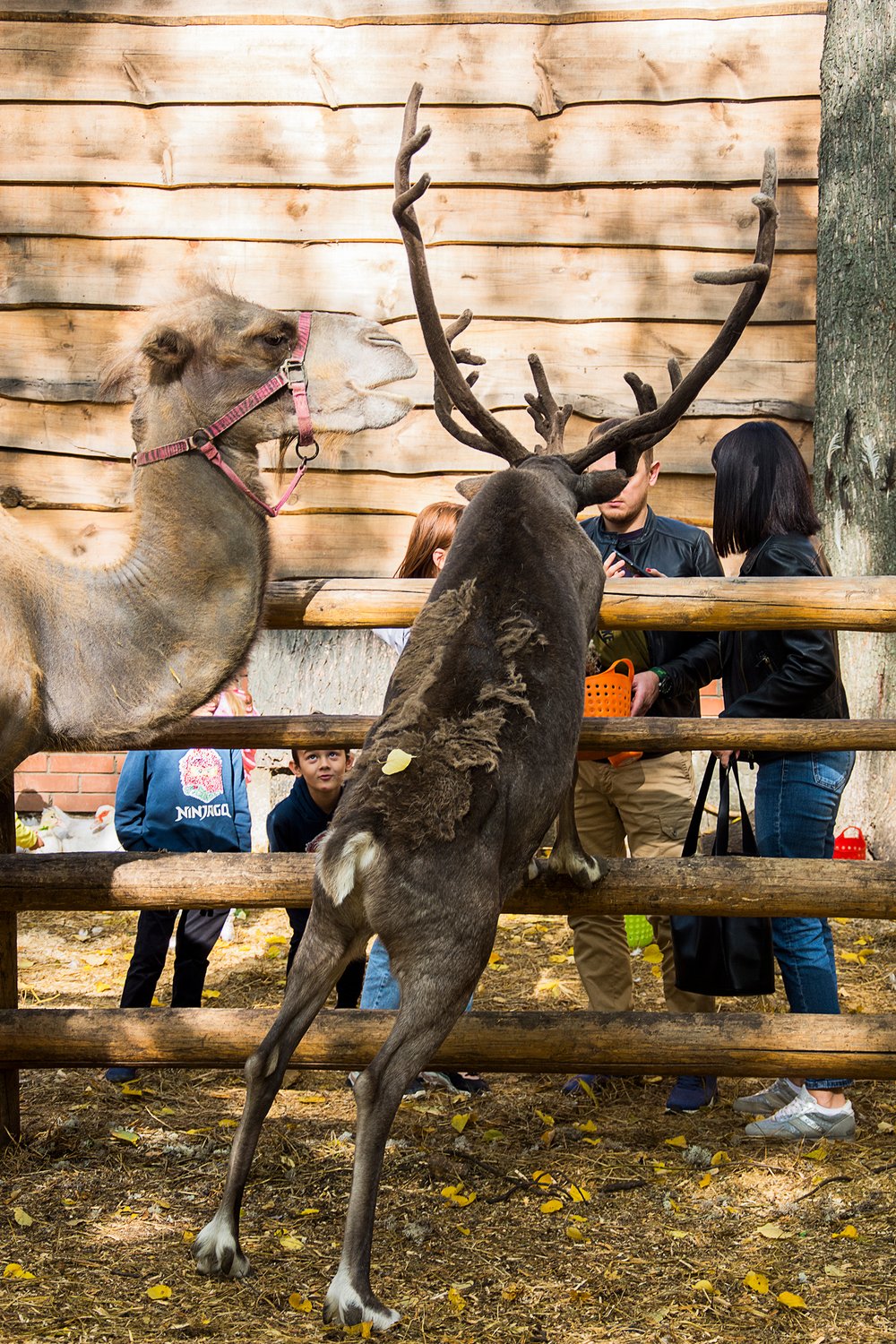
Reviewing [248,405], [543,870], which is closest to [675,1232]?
[543,870]

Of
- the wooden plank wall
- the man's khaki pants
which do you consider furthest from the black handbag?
the wooden plank wall

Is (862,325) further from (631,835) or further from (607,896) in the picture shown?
(607,896)

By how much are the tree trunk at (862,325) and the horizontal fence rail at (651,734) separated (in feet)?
10.0

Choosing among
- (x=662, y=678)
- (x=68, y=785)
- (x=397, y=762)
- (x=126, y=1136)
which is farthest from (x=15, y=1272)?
(x=68, y=785)

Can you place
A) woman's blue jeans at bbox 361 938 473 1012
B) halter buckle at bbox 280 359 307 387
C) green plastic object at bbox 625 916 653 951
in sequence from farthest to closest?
1. green plastic object at bbox 625 916 653 951
2. woman's blue jeans at bbox 361 938 473 1012
3. halter buckle at bbox 280 359 307 387

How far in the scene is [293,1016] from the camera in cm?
316

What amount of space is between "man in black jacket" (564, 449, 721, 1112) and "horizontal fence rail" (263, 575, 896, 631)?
2.03 feet

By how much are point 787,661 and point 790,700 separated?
129 millimetres

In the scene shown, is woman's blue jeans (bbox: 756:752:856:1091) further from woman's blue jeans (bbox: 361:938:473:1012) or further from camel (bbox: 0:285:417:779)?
camel (bbox: 0:285:417:779)

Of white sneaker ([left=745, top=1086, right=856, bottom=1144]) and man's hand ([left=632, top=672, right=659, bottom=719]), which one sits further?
man's hand ([left=632, top=672, right=659, bottom=719])

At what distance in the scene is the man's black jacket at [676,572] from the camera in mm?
4680

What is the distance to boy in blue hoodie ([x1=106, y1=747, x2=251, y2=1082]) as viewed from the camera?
5055mm

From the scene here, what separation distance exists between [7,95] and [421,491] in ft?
10.9

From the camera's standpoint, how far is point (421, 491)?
7.38 m
